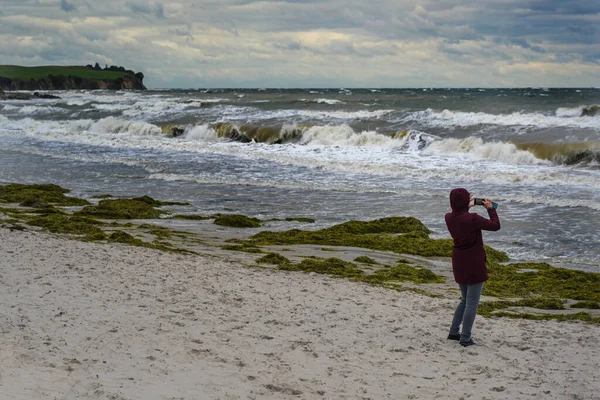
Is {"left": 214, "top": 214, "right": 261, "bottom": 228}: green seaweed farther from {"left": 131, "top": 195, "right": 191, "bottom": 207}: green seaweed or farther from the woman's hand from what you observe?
the woman's hand

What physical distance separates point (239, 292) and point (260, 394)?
3.16 meters

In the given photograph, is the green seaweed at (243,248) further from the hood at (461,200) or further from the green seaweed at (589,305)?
the hood at (461,200)

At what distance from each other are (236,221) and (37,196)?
5910 millimetres

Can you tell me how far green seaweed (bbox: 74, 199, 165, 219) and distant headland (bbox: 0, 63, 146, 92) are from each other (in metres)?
126

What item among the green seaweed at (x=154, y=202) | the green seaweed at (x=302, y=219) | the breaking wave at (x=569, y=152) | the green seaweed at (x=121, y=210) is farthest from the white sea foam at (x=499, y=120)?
the green seaweed at (x=121, y=210)

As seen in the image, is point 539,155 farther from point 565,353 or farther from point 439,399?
point 439,399

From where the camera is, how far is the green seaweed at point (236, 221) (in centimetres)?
1466

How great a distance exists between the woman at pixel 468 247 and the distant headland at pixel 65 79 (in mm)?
137030

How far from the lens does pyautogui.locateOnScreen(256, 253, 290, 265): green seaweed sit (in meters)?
11.1

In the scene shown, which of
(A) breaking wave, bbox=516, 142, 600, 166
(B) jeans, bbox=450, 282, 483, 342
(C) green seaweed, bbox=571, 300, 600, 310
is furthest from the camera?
(A) breaking wave, bbox=516, 142, 600, 166

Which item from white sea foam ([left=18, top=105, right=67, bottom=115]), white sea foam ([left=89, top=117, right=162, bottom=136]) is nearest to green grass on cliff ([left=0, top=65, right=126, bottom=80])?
white sea foam ([left=18, top=105, right=67, bottom=115])

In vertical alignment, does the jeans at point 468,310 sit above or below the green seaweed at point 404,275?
above

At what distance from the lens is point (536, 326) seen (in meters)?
8.17

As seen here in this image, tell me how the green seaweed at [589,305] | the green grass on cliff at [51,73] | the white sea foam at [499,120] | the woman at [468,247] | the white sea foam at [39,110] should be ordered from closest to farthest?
the woman at [468,247] < the green seaweed at [589,305] < the white sea foam at [499,120] < the white sea foam at [39,110] < the green grass on cliff at [51,73]
